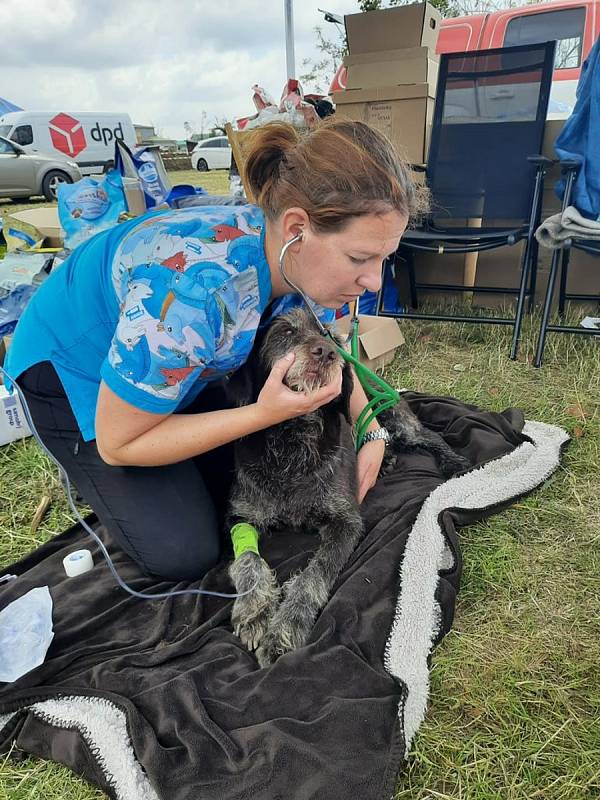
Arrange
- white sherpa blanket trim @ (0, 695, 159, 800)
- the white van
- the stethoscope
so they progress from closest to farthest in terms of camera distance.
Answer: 1. white sherpa blanket trim @ (0, 695, 159, 800)
2. the stethoscope
3. the white van

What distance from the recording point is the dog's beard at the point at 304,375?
6.13 ft

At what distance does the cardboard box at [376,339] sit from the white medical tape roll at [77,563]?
84.5 inches

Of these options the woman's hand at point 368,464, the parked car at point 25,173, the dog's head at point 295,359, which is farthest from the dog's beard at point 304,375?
the parked car at point 25,173

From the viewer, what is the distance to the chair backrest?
4535 mm

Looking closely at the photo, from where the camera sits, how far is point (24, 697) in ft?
5.74

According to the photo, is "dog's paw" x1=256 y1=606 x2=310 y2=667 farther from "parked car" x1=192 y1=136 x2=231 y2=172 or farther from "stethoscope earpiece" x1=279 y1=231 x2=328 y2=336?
"parked car" x1=192 y1=136 x2=231 y2=172

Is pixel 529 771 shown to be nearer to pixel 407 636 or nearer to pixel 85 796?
pixel 407 636

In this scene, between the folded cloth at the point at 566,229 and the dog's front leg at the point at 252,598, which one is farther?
the folded cloth at the point at 566,229

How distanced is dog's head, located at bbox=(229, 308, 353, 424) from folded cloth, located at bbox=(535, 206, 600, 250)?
8.08 ft

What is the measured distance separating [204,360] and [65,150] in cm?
2133

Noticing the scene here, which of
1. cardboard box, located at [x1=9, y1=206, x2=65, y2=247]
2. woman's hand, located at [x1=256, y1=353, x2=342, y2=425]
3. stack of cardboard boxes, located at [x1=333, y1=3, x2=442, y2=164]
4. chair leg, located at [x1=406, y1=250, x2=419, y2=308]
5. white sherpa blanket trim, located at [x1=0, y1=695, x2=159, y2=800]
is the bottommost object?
white sherpa blanket trim, located at [x1=0, y1=695, x2=159, y2=800]

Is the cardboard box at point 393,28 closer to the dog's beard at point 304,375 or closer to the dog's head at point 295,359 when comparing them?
the dog's head at point 295,359

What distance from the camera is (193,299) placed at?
171 centimetres

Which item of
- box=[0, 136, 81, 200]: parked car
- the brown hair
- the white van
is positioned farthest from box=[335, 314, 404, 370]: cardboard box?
the white van
